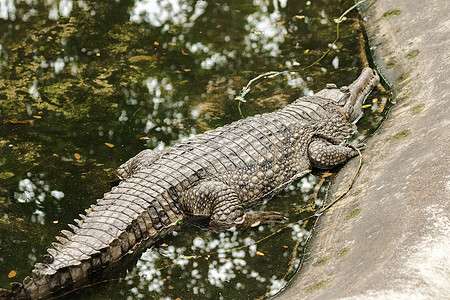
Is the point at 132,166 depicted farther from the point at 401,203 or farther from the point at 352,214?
the point at 401,203

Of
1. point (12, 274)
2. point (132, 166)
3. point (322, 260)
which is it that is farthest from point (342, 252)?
point (12, 274)

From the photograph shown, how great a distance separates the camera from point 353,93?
23.6 feet

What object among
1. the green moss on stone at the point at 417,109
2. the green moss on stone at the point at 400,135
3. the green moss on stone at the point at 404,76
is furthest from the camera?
the green moss on stone at the point at 404,76

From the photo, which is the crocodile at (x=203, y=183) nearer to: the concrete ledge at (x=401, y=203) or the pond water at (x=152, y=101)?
the pond water at (x=152, y=101)

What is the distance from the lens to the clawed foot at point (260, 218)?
561 cm

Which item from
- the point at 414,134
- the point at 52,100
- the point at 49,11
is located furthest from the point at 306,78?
the point at 49,11

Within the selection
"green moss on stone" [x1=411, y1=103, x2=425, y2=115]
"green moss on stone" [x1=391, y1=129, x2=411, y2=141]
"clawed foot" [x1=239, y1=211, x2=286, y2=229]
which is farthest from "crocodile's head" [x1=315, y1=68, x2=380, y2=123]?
"clawed foot" [x1=239, y1=211, x2=286, y2=229]

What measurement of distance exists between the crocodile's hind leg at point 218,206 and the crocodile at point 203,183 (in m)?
0.01

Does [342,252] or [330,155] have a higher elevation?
[330,155]

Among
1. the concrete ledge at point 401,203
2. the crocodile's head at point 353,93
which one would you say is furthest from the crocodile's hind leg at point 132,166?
the crocodile's head at point 353,93

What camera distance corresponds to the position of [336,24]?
909cm

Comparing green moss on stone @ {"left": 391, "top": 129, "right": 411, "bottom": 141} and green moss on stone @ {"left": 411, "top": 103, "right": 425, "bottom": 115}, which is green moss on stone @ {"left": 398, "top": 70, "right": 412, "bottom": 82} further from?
green moss on stone @ {"left": 391, "top": 129, "right": 411, "bottom": 141}

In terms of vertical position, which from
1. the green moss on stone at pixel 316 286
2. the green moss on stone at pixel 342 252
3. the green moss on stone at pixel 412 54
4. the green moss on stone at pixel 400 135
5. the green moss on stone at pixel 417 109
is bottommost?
the green moss on stone at pixel 316 286

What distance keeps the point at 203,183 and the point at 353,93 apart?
2685 millimetres
